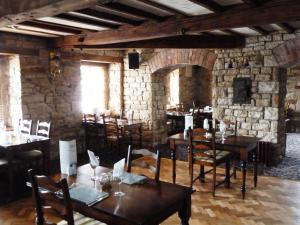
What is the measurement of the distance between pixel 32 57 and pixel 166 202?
14.3ft

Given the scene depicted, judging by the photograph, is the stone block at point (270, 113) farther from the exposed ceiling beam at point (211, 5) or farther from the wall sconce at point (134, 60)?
the wall sconce at point (134, 60)

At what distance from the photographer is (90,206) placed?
6.33 feet

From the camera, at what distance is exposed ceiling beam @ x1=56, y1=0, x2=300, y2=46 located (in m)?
3.11

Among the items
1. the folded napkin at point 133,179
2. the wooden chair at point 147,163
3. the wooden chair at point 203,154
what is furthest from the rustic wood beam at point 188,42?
the folded napkin at point 133,179

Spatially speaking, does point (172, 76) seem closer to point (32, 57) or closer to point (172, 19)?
point (32, 57)

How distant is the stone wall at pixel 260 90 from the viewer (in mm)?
5134

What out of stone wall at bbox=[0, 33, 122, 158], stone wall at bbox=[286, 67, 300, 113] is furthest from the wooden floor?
stone wall at bbox=[286, 67, 300, 113]

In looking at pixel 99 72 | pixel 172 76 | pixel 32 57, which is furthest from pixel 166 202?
pixel 172 76

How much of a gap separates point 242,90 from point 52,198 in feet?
14.4

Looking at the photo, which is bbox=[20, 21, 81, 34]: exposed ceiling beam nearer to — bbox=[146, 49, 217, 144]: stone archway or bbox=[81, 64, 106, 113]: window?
bbox=[81, 64, 106, 113]: window

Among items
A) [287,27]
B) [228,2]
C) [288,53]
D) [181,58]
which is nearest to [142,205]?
[228,2]

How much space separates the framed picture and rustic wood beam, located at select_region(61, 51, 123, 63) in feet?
9.69

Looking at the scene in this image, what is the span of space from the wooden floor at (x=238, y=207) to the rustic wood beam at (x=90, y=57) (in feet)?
10.3

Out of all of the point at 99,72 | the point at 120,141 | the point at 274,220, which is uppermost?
the point at 99,72
